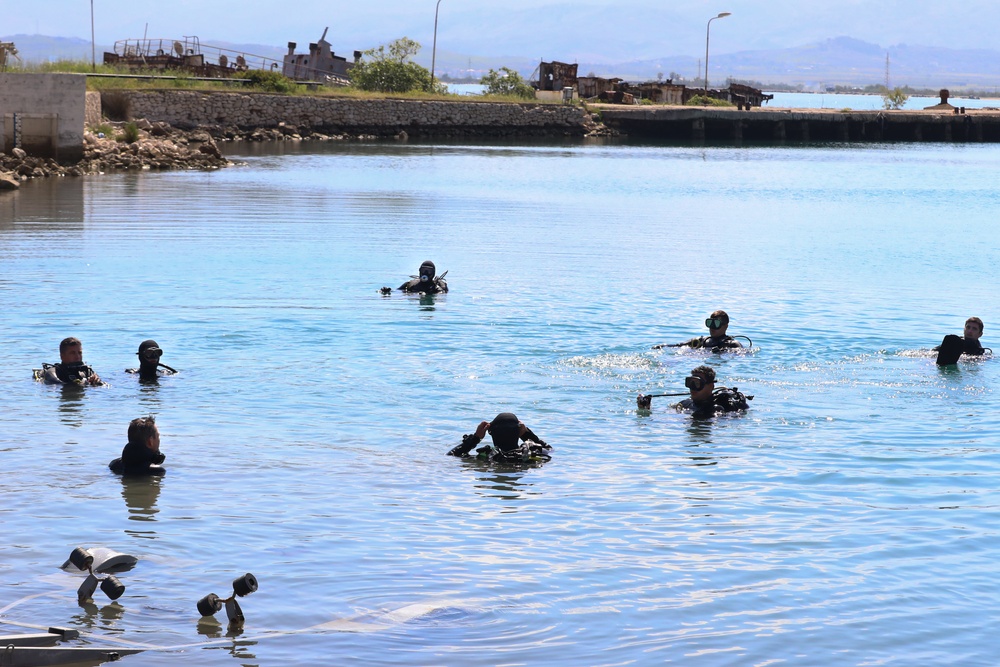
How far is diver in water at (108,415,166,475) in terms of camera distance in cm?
1172

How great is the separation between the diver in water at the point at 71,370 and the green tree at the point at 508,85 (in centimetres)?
7986

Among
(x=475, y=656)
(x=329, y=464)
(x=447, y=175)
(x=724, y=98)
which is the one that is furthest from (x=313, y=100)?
(x=475, y=656)

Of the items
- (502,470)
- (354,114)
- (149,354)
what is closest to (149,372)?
(149,354)

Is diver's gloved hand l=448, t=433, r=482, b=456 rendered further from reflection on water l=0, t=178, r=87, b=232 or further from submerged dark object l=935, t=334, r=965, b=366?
reflection on water l=0, t=178, r=87, b=232

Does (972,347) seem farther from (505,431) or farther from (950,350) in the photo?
(505,431)

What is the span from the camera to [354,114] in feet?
249

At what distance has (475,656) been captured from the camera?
8203 millimetres

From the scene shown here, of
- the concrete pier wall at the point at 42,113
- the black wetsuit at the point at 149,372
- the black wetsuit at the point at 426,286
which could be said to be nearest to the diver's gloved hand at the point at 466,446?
the black wetsuit at the point at 149,372

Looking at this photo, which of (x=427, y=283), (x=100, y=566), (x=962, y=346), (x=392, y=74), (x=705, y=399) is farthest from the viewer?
(x=392, y=74)

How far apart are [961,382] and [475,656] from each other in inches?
426

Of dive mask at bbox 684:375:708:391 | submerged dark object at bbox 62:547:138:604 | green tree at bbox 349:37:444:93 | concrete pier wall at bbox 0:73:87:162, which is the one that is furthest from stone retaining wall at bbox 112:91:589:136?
submerged dark object at bbox 62:547:138:604

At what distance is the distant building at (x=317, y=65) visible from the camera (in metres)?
88.8

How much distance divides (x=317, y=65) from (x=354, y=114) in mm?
17795

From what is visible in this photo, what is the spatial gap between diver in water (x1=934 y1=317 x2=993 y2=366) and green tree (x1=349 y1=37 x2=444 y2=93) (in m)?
69.5
